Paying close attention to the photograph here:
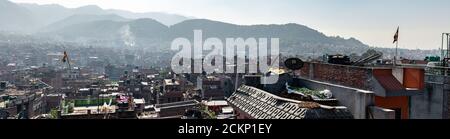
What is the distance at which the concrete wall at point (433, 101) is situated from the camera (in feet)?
38.4

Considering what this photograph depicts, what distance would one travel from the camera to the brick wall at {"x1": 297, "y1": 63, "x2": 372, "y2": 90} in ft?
36.7

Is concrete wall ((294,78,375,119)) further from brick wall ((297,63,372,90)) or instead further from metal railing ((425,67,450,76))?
metal railing ((425,67,450,76))

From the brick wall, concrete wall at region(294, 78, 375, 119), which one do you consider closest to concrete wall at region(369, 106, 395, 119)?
concrete wall at region(294, 78, 375, 119)

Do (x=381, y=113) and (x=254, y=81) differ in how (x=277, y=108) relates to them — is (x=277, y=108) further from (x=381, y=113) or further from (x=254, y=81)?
(x=254, y=81)

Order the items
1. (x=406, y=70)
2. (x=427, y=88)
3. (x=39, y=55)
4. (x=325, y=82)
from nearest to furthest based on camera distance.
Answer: (x=406, y=70) → (x=427, y=88) → (x=325, y=82) → (x=39, y=55)

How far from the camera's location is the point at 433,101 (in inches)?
472

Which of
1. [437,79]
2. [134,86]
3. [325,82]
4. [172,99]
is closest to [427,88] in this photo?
[437,79]

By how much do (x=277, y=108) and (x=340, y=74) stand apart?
291cm

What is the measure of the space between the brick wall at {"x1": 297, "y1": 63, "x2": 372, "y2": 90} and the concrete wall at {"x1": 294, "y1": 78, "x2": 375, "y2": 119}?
42 centimetres
